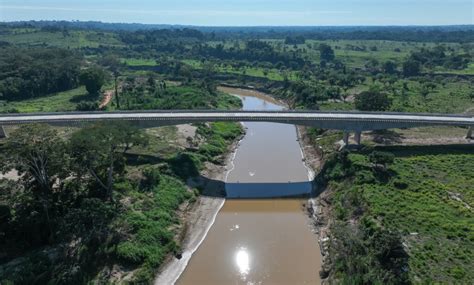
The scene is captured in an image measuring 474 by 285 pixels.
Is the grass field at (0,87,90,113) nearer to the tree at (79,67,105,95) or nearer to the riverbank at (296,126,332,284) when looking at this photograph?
the tree at (79,67,105,95)

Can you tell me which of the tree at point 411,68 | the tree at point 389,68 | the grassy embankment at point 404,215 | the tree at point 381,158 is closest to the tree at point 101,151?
the grassy embankment at point 404,215

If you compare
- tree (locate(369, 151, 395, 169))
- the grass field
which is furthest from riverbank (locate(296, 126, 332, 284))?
the grass field

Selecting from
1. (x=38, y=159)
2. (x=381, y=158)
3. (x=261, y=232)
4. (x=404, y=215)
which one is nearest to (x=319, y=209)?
(x=261, y=232)

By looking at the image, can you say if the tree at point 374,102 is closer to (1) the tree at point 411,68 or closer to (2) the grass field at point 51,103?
(2) the grass field at point 51,103

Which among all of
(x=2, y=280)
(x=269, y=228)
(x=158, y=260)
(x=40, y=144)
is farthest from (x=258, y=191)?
(x=2, y=280)

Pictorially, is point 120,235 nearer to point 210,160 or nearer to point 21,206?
point 21,206
